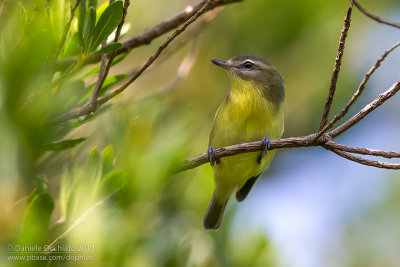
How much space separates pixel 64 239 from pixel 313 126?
315 centimetres

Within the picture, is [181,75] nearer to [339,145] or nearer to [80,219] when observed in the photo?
[339,145]

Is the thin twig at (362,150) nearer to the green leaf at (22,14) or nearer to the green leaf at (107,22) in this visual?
the green leaf at (107,22)

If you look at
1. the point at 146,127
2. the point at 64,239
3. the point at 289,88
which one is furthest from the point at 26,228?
the point at 289,88

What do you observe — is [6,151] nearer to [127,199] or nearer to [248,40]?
[127,199]

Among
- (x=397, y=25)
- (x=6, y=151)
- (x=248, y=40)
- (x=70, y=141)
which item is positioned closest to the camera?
(x=6, y=151)

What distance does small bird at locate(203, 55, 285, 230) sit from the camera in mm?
3434

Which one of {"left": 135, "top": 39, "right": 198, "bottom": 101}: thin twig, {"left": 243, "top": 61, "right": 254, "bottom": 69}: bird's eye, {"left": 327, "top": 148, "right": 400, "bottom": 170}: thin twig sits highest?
{"left": 327, "top": 148, "right": 400, "bottom": 170}: thin twig

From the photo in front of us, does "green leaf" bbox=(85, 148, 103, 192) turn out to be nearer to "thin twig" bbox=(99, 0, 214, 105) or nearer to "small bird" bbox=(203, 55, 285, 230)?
"thin twig" bbox=(99, 0, 214, 105)

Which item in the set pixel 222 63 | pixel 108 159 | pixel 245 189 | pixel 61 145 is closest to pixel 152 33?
pixel 108 159

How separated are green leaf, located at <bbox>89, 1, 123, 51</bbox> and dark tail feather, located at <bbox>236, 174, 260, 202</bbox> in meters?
2.43

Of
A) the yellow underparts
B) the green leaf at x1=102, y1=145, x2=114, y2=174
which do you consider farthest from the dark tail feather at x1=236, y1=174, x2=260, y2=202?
the green leaf at x1=102, y1=145, x2=114, y2=174

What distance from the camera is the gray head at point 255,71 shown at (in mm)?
3826

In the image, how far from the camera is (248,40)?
13.3 ft

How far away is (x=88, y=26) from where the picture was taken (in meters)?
1.73
